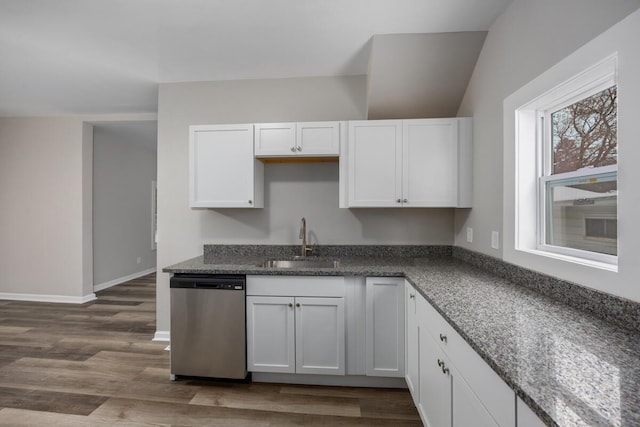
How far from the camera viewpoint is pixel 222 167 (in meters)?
2.68

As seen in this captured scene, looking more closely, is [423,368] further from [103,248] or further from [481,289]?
[103,248]

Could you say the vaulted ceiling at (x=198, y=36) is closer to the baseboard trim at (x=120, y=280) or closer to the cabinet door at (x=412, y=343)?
the cabinet door at (x=412, y=343)

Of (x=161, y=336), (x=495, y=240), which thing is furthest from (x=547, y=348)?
(x=161, y=336)

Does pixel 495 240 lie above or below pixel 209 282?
above

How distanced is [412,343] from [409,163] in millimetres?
1310

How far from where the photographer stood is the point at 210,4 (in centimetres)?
198

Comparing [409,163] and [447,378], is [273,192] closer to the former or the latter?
[409,163]

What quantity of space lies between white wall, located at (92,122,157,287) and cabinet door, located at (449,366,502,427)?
4555mm

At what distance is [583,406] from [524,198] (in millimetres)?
1357

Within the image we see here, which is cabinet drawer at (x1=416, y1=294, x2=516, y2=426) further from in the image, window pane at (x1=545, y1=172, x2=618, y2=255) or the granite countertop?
window pane at (x1=545, y1=172, x2=618, y2=255)

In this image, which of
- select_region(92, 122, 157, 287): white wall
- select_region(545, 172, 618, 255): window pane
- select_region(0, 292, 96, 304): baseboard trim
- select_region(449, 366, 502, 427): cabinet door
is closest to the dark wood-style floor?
select_region(449, 366, 502, 427): cabinet door

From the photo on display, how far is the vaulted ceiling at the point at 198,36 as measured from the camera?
6.59ft

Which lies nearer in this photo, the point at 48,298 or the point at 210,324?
the point at 210,324

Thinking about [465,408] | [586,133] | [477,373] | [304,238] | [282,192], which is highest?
[586,133]
